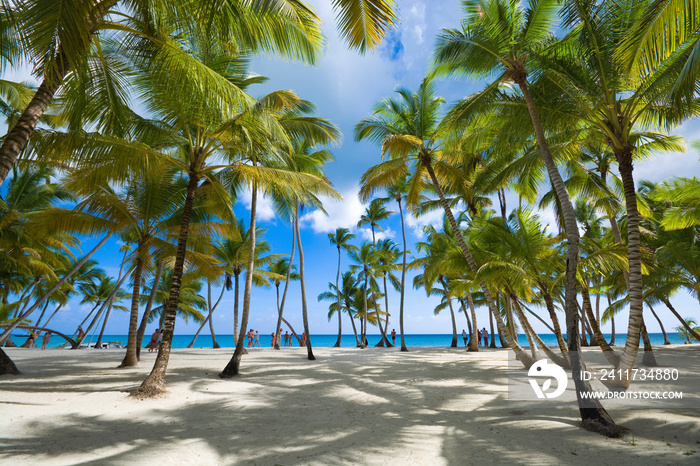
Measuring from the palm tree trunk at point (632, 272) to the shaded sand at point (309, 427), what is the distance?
0.95m

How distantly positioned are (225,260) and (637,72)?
823 inches

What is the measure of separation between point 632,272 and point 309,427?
19.4 ft

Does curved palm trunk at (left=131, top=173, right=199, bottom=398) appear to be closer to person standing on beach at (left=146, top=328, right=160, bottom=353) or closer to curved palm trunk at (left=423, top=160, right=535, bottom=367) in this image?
curved palm trunk at (left=423, top=160, right=535, bottom=367)

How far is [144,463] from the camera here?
148 inches

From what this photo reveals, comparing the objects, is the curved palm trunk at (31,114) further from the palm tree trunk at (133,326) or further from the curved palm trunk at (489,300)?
the curved palm trunk at (489,300)

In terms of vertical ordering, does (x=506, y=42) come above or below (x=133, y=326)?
above

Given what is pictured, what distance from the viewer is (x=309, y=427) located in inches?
205

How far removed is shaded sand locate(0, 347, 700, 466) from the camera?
3.99 metres

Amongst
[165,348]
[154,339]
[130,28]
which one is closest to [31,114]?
[130,28]

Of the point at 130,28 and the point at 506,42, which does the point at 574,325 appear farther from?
the point at 130,28

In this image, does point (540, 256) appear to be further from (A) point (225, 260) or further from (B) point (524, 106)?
(A) point (225, 260)

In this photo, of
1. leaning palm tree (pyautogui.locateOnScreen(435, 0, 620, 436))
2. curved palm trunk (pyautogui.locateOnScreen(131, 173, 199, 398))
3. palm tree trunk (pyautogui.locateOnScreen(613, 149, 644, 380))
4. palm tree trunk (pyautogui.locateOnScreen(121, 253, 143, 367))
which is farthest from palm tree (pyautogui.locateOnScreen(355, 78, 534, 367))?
palm tree trunk (pyautogui.locateOnScreen(121, 253, 143, 367))

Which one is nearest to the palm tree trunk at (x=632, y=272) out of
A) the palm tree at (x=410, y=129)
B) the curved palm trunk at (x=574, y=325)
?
the curved palm trunk at (x=574, y=325)

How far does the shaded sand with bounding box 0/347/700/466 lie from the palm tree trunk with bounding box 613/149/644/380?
95 centimetres
